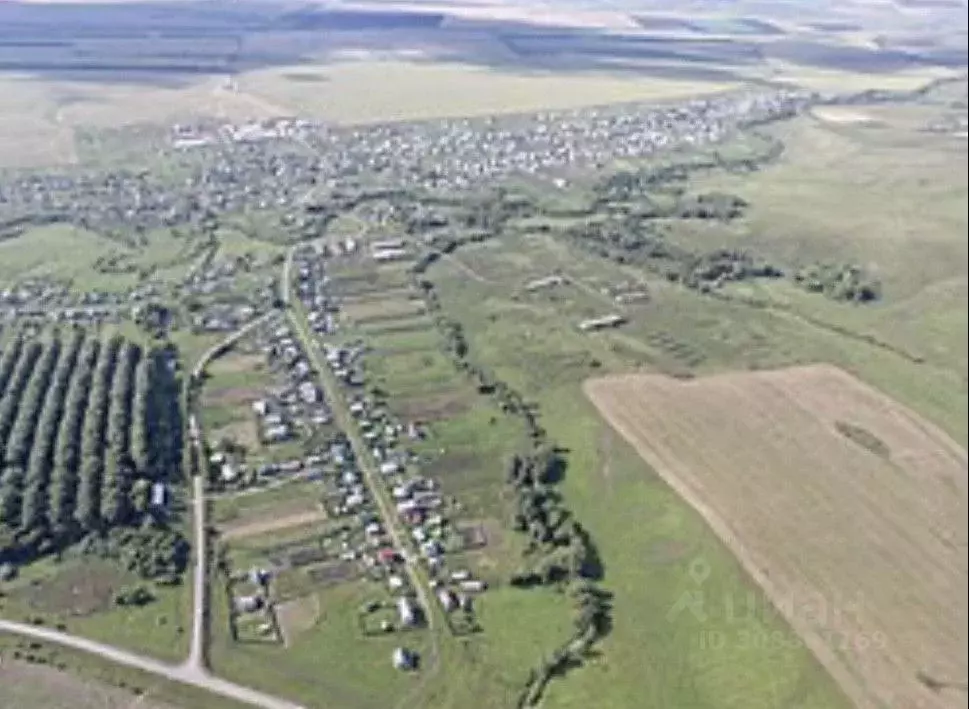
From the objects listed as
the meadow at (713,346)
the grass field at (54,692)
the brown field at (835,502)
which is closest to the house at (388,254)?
the meadow at (713,346)

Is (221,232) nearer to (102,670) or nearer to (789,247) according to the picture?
(789,247)

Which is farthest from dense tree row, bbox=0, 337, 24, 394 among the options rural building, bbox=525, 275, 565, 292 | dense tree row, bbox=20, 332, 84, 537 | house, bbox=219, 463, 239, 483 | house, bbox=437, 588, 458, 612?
rural building, bbox=525, 275, 565, 292

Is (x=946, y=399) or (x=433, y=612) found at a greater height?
(x=946, y=399)

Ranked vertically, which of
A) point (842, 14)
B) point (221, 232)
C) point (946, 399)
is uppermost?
point (946, 399)

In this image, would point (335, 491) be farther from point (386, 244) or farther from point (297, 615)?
point (386, 244)

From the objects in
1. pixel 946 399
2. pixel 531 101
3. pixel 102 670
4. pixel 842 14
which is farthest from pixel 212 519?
pixel 842 14

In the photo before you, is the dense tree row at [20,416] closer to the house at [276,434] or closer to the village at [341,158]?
the house at [276,434]

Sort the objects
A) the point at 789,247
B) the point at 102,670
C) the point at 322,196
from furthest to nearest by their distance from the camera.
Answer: the point at 322,196
the point at 789,247
the point at 102,670
